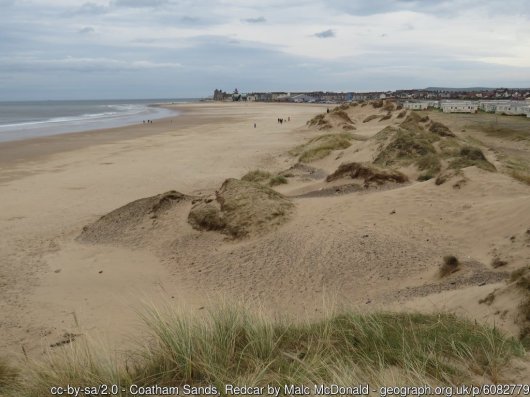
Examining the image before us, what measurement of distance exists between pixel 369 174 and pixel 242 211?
13.0 ft

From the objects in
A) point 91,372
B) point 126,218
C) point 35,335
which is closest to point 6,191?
point 126,218

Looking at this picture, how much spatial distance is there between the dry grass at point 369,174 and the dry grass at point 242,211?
2.66 meters

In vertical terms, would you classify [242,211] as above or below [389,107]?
below

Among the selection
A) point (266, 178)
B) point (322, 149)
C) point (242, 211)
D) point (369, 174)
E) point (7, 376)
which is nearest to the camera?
point (7, 376)

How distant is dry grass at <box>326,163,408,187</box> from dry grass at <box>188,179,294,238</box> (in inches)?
105

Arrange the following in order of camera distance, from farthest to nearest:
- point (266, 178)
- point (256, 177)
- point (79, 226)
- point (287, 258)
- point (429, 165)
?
point (256, 177) < point (266, 178) < point (429, 165) < point (79, 226) < point (287, 258)

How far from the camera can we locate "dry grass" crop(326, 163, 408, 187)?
11711 mm

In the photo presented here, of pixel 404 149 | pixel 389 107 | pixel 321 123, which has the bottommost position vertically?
pixel 404 149

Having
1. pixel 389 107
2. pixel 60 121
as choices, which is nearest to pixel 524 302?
pixel 389 107

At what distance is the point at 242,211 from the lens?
9.45m

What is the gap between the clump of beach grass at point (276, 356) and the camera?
3.22 metres

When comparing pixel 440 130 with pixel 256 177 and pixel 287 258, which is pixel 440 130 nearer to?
pixel 256 177

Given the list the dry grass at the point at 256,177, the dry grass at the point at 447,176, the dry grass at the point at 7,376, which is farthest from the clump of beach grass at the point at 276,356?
the dry grass at the point at 256,177

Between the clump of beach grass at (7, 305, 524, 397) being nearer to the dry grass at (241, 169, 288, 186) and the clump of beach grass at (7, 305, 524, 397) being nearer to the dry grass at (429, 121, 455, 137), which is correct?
the dry grass at (241, 169, 288, 186)
